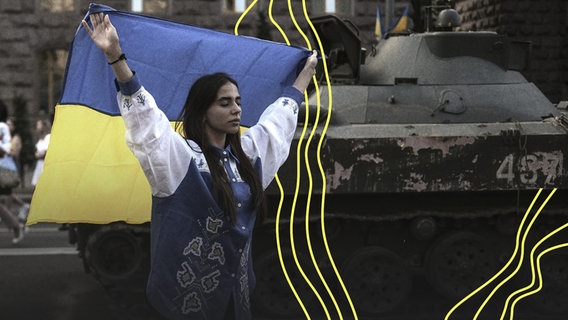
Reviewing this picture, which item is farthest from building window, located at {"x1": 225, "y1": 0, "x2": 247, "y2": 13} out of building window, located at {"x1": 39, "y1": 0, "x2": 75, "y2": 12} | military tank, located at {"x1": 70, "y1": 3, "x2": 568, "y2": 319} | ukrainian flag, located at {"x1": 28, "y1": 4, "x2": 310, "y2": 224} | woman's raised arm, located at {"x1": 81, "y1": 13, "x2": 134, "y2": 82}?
woman's raised arm, located at {"x1": 81, "y1": 13, "x2": 134, "y2": 82}

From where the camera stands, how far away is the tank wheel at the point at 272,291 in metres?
8.12

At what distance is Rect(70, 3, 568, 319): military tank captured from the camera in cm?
781

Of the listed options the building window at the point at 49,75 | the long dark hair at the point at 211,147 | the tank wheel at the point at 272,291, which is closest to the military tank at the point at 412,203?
the tank wheel at the point at 272,291

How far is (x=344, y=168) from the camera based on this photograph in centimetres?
778

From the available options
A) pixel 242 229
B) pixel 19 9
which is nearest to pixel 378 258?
pixel 242 229

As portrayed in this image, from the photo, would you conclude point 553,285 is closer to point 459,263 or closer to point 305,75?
point 459,263

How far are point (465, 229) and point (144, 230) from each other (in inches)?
99.4

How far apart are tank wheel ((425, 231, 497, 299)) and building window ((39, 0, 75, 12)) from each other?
49.6ft

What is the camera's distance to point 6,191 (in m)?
11.4

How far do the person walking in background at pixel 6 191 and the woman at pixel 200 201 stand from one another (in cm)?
795

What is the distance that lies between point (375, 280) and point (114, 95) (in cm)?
431

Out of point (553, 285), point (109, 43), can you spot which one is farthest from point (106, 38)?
point (553, 285)

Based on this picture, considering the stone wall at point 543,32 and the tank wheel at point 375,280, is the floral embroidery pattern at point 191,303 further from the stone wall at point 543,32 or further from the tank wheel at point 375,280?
the stone wall at point 543,32

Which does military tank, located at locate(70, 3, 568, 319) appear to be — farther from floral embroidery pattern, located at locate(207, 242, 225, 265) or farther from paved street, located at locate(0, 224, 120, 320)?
floral embroidery pattern, located at locate(207, 242, 225, 265)
